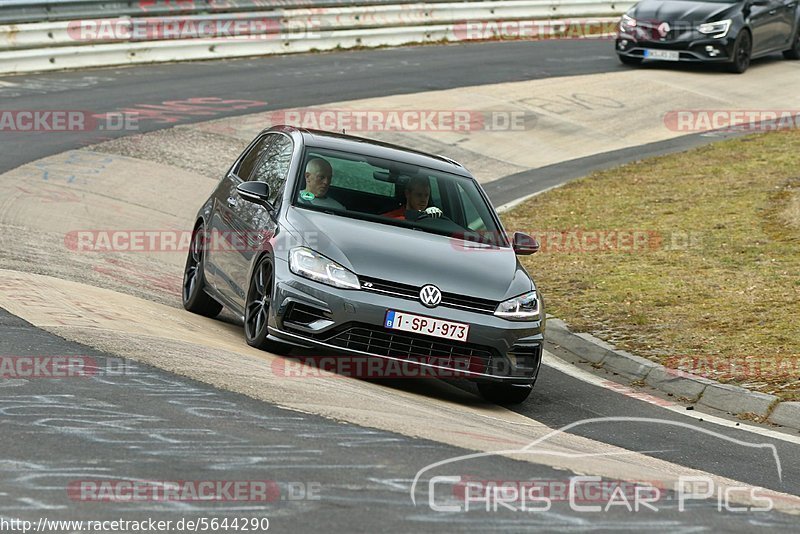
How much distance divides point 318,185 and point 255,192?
46 centimetres

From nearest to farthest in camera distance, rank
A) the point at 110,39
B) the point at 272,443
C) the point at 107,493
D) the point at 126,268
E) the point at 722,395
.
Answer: the point at 107,493 < the point at 272,443 < the point at 722,395 < the point at 126,268 < the point at 110,39

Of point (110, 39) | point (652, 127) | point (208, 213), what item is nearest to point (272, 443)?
point (208, 213)

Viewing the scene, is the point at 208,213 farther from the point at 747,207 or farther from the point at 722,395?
the point at 747,207

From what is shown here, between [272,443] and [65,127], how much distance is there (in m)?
13.8

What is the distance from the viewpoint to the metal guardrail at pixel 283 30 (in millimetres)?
24516

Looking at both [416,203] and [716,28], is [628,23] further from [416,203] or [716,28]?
[416,203]

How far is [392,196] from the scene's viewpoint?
10.1 meters

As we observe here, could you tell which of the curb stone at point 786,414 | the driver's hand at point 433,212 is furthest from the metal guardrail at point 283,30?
the curb stone at point 786,414

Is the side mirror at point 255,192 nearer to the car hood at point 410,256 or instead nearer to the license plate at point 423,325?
the car hood at point 410,256

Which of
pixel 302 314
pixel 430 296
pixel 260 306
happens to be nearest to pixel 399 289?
pixel 430 296

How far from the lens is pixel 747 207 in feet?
55.1

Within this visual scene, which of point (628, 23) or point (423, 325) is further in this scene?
point (628, 23)

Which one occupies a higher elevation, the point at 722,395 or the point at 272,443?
the point at 272,443

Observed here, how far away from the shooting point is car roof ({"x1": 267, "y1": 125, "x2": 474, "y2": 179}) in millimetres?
10477
